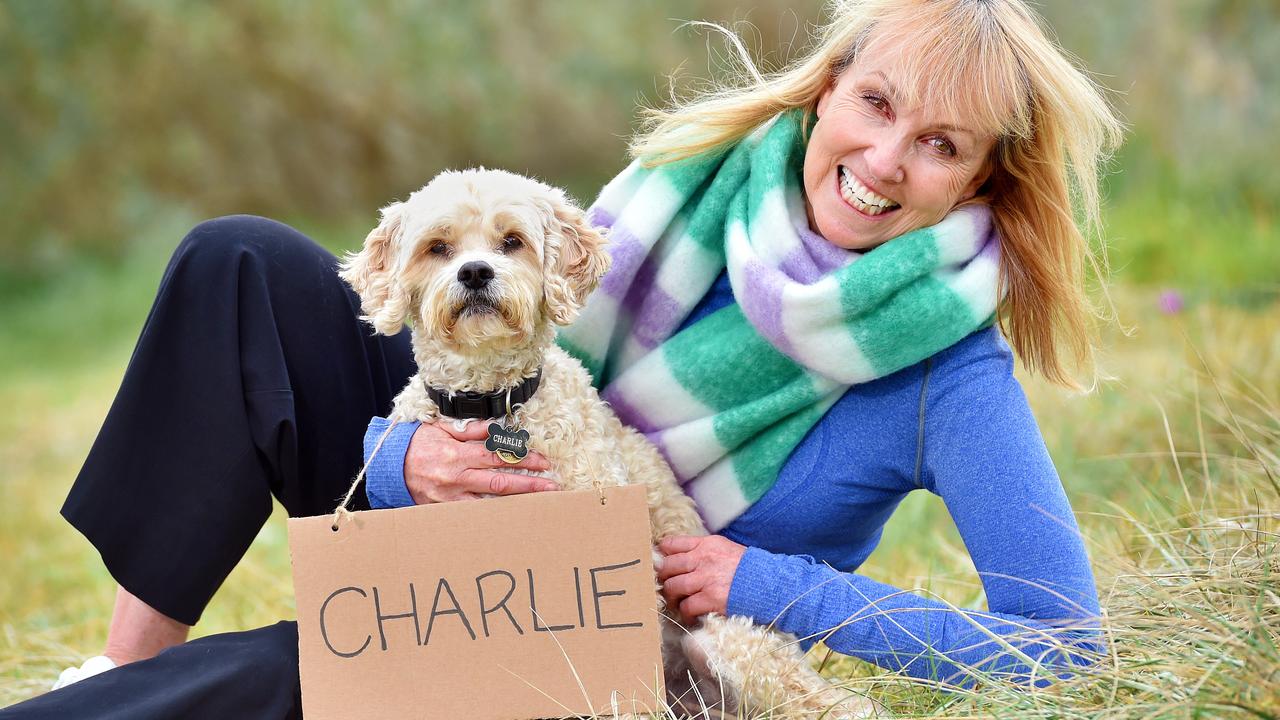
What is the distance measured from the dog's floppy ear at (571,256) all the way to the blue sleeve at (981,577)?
643mm

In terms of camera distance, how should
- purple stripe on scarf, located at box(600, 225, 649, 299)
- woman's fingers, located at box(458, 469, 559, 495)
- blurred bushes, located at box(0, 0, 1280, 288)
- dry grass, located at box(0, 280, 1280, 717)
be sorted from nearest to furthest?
dry grass, located at box(0, 280, 1280, 717) < woman's fingers, located at box(458, 469, 559, 495) < purple stripe on scarf, located at box(600, 225, 649, 299) < blurred bushes, located at box(0, 0, 1280, 288)

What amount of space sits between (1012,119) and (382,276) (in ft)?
4.44

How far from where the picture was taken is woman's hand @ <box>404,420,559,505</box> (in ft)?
7.33

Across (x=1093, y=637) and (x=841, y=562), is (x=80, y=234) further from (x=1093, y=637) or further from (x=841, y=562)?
(x=1093, y=637)

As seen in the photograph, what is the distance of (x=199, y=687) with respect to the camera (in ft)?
6.93

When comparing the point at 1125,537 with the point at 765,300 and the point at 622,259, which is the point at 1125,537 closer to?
the point at 765,300

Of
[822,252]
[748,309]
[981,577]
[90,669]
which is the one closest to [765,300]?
[748,309]

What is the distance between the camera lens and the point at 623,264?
2.53m

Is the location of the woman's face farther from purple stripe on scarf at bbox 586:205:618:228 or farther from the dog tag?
the dog tag

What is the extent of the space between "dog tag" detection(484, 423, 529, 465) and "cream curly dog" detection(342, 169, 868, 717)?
4 cm

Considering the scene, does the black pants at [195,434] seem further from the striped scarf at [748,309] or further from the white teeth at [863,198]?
the white teeth at [863,198]

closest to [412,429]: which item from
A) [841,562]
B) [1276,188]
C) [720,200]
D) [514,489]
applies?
[514,489]

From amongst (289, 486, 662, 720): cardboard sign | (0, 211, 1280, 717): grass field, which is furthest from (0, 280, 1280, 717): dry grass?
(289, 486, 662, 720): cardboard sign

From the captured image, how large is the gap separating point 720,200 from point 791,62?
0.58 m
